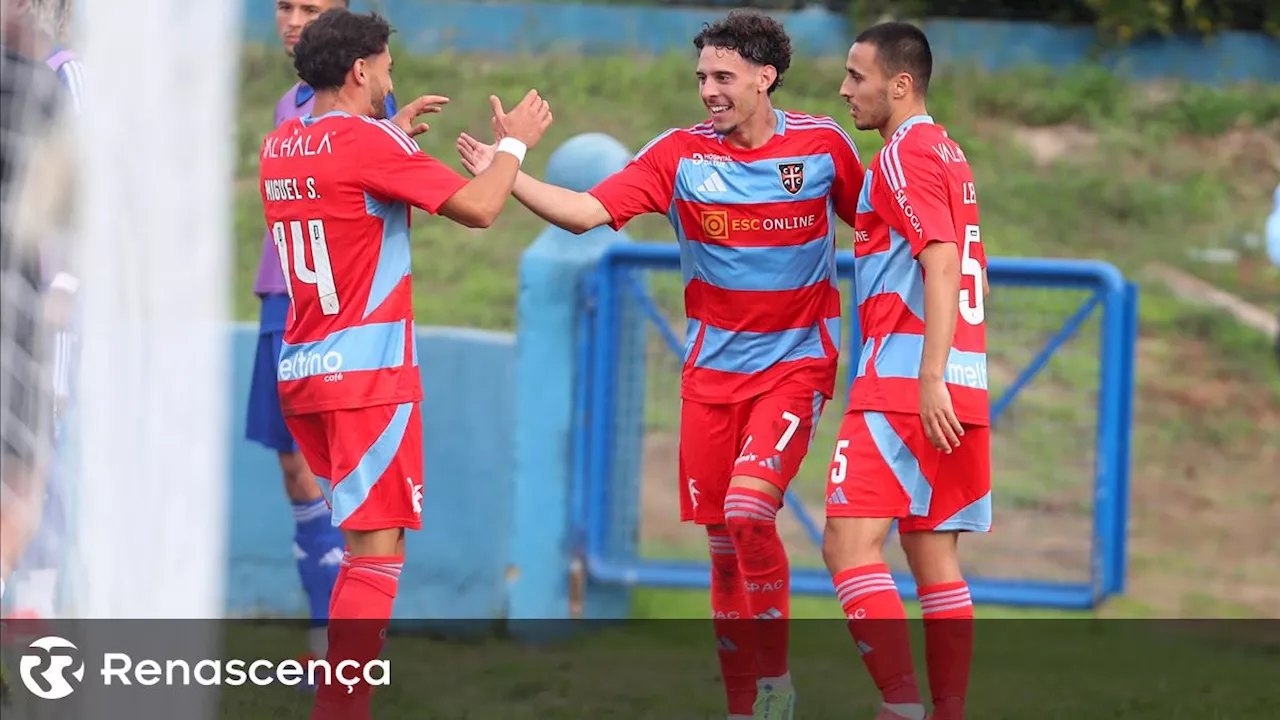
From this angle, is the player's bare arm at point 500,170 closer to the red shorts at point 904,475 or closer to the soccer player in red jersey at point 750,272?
the soccer player in red jersey at point 750,272

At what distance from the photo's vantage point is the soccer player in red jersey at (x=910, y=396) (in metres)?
5.19

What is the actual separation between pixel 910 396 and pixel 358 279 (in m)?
1.62

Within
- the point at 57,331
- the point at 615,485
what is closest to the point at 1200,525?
the point at 615,485

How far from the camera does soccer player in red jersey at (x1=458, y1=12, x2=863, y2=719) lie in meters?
5.65

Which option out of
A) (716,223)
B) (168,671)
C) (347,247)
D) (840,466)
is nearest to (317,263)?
(347,247)

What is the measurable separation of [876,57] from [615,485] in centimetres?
295

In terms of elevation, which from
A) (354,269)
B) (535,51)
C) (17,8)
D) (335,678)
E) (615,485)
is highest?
(535,51)

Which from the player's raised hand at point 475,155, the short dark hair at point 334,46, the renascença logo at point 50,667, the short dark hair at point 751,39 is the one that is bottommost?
the renascença logo at point 50,667

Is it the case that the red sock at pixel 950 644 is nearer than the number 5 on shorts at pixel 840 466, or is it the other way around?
the number 5 on shorts at pixel 840 466

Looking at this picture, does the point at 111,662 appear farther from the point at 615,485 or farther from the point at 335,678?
the point at 615,485

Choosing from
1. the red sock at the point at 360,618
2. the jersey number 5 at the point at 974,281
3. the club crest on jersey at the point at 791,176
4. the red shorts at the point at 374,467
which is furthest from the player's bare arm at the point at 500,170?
the jersey number 5 at the point at 974,281

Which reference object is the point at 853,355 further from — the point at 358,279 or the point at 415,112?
the point at 358,279

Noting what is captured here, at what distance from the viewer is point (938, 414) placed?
5.13 m

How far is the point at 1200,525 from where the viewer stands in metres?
10.2
